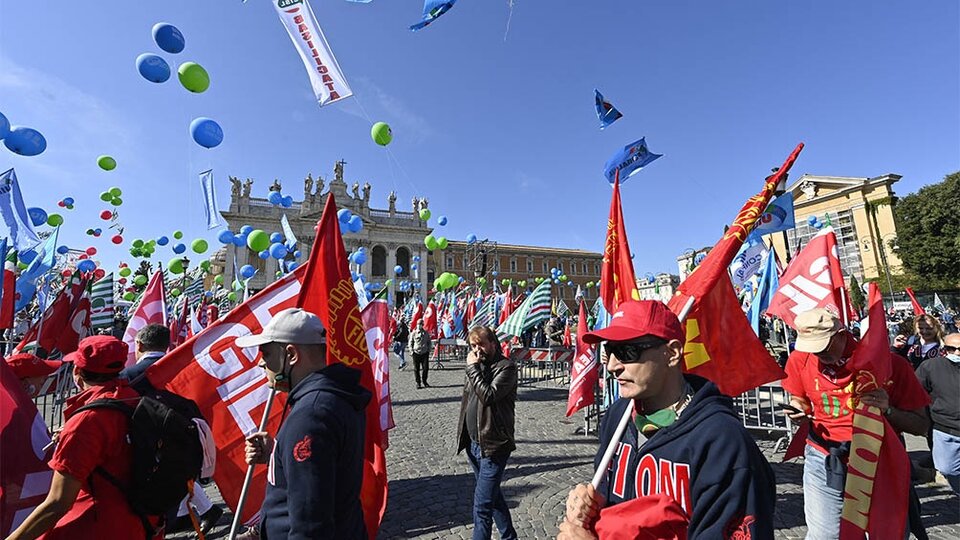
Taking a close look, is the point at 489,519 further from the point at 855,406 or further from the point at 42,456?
the point at 42,456

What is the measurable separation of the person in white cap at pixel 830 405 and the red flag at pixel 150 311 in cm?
687

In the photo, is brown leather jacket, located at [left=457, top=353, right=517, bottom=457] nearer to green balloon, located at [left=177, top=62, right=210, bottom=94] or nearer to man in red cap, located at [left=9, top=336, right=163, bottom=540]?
man in red cap, located at [left=9, top=336, right=163, bottom=540]

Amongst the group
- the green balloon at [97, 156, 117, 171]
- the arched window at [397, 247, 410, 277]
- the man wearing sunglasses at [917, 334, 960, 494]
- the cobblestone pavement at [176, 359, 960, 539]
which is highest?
the arched window at [397, 247, 410, 277]

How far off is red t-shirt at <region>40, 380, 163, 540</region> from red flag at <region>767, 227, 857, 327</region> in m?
4.83

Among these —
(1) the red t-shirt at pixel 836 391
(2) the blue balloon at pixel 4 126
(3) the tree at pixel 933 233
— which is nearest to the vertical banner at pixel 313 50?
(1) the red t-shirt at pixel 836 391

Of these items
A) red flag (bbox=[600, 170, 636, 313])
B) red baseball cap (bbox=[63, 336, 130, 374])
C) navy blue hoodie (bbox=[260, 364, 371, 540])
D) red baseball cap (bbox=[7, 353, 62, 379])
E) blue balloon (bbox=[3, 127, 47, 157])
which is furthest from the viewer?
blue balloon (bbox=[3, 127, 47, 157])

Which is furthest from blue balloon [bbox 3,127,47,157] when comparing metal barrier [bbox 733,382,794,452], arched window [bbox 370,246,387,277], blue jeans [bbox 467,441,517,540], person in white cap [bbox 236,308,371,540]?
arched window [bbox 370,246,387,277]

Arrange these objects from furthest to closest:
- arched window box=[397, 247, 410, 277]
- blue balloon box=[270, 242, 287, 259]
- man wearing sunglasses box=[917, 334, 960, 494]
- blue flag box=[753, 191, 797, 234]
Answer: arched window box=[397, 247, 410, 277] → blue balloon box=[270, 242, 287, 259] → blue flag box=[753, 191, 797, 234] → man wearing sunglasses box=[917, 334, 960, 494]

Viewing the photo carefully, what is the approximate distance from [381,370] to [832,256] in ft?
15.7

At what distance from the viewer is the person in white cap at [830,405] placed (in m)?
2.72

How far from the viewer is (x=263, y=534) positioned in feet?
6.33

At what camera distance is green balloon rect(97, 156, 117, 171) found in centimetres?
1052

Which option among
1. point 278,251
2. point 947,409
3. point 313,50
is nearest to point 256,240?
point 278,251

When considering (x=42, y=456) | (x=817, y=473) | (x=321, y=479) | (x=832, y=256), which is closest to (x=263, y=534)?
(x=321, y=479)
